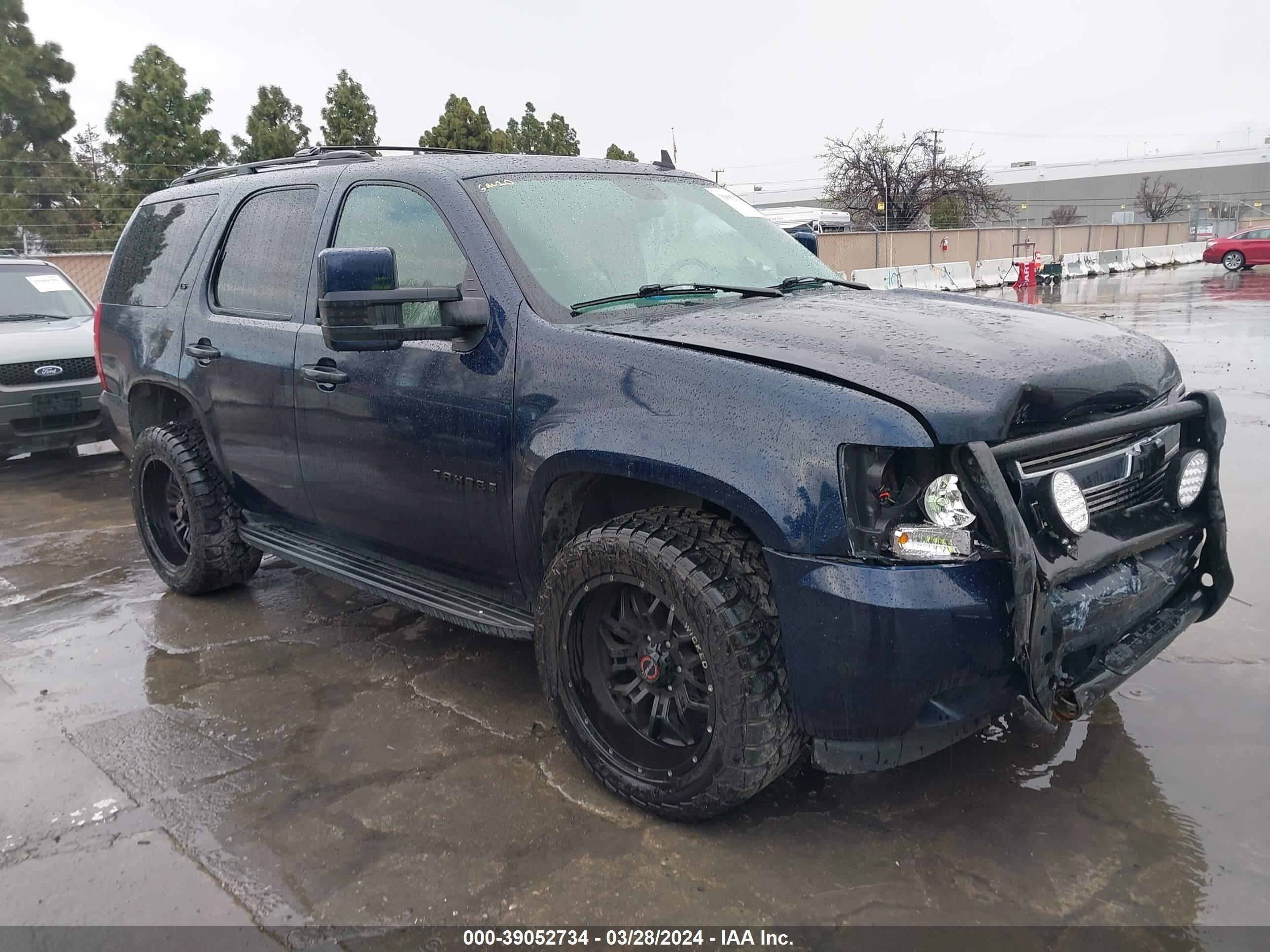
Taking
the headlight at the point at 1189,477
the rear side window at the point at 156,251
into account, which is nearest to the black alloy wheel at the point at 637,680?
the headlight at the point at 1189,477

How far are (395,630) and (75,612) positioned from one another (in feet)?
5.64

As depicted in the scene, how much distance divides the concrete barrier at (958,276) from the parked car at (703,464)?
21.3 metres

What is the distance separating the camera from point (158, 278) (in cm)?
478

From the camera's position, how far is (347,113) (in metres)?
21.3

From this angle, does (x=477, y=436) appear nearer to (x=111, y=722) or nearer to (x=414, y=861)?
(x=414, y=861)

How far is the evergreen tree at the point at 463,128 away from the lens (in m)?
21.0

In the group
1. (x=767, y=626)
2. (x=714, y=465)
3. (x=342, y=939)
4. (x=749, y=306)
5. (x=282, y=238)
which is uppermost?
(x=282, y=238)

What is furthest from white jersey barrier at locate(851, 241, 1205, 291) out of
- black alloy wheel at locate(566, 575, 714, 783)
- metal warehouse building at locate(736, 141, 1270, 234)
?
metal warehouse building at locate(736, 141, 1270, 234)

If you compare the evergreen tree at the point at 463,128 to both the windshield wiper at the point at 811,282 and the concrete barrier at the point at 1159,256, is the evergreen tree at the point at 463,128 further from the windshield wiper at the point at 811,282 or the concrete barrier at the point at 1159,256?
the concrete barrier at the point at 1159,256

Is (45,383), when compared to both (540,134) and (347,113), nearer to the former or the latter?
(347,113)

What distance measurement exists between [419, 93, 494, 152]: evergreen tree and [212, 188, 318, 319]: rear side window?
17.6 m

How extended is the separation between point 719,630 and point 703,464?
422 millimetres

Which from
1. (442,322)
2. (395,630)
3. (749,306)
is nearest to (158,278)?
(395,630)

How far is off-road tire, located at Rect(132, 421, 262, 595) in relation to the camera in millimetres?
4543
